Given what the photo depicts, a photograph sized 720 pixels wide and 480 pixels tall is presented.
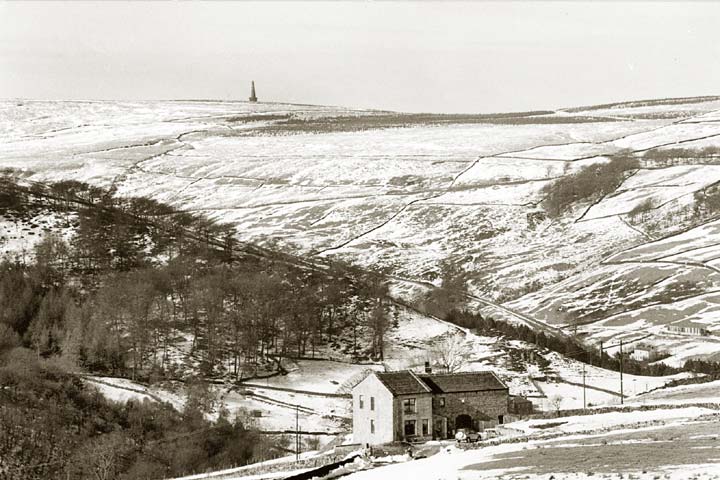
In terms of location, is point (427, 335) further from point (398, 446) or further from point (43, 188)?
point (43, 188)

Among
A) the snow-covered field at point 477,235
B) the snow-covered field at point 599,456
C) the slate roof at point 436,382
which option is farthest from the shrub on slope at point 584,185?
the snow-covered field at point 599,456

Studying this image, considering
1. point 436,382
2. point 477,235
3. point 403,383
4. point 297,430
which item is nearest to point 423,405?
point 403,383

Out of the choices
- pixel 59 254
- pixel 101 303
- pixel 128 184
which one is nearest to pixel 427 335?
pixel 101 303

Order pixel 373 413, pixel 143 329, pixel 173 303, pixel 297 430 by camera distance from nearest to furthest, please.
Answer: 1. pixel 373 413
2. pixel 297 430
3. pixel 143 329
4. pixel 173 303

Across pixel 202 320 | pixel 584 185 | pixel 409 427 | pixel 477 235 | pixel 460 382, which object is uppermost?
pixel 584 185

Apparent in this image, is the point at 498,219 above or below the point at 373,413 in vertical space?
above

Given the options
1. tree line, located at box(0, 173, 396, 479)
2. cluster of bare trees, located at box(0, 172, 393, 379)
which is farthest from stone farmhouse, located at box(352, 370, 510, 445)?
cluster of bare trees, located at box(0, 172, 393, 379)

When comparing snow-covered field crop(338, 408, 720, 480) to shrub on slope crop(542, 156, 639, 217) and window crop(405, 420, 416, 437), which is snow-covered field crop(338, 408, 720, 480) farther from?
shrub on slope crop(542, 156, 639, 217)

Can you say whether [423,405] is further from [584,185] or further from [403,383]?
[584,185]
